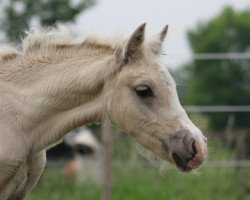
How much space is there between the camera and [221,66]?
41250 millimetres

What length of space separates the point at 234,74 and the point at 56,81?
35.3m

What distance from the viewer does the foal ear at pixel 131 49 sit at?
15.6 feet

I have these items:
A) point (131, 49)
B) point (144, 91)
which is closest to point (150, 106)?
point (144, 91)

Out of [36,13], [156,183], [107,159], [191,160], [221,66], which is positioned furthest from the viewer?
[221,66]

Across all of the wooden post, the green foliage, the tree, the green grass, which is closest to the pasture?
the green grass

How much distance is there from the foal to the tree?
7.51m

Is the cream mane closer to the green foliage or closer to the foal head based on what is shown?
the foal head

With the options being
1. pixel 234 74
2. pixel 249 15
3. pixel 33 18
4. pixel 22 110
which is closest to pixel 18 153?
pixel 22 110

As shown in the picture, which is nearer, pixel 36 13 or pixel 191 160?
pixel 191 160

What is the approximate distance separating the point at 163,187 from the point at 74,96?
171 inches

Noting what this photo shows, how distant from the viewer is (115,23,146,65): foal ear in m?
4.76

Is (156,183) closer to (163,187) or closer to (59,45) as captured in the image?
(163,187)

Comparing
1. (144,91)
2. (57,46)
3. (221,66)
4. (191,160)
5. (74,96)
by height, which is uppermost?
(57,46)

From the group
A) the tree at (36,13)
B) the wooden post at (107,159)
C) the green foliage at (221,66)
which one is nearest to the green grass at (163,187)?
the wooden post at (107,159)
